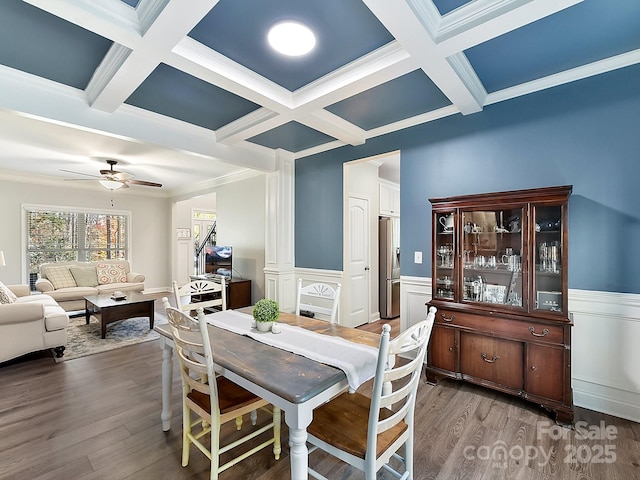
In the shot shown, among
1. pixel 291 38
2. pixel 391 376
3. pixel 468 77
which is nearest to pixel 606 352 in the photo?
pixel 391 376

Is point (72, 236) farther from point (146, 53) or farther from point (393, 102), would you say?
point (393, 102)

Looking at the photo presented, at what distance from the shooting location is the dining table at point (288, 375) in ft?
4.27

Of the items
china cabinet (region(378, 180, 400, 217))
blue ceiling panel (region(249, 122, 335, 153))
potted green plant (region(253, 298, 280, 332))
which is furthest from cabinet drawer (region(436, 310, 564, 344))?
china cabinet (region(378, 180, 400, 217))

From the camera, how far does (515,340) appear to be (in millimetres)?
2469

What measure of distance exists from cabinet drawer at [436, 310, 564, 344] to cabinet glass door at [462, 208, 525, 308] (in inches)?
6.4

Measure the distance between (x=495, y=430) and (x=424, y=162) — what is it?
2514 mm

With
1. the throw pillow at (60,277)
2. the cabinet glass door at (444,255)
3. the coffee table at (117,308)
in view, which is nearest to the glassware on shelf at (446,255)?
the cabinet glass door at (444,255)

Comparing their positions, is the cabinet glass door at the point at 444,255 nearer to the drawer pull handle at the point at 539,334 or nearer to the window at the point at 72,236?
the drawer pull handle at the point at 539,334

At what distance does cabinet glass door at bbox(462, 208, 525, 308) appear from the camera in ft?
8.59

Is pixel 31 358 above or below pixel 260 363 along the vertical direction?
below

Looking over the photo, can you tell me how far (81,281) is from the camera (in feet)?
19.8

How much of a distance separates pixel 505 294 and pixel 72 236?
839 cm

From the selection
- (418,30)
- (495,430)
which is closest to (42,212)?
(418,30)

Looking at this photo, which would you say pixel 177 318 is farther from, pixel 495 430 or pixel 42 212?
pixel 42 212
